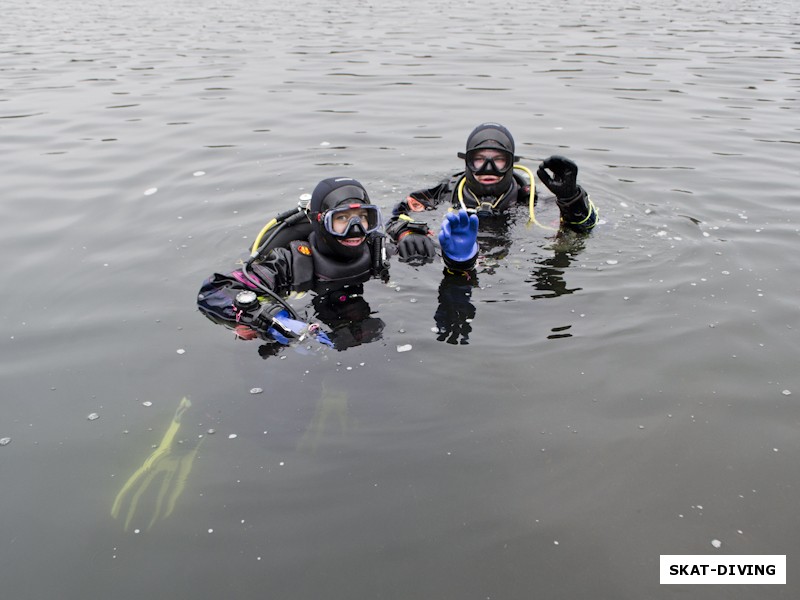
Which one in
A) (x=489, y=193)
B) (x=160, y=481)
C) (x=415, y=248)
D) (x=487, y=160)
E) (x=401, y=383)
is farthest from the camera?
(x=489, y=193)

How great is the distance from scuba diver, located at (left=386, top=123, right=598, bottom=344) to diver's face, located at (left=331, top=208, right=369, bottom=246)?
0.72 metres

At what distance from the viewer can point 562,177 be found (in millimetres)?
6547

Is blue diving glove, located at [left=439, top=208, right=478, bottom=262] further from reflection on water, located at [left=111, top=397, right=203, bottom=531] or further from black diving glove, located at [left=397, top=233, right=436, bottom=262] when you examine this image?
reflection on water, located at [left=111, top=397, right=203, bottom=531]

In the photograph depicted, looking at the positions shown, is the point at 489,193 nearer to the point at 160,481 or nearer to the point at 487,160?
the point at 487,160

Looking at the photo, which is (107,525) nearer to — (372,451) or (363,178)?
(372,451)

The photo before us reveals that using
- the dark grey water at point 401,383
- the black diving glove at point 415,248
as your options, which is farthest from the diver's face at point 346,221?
the black diving glove at point 415,248

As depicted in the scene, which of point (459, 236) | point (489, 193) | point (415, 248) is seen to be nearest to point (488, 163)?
point (489, 193)

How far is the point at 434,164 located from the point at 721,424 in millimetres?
5776

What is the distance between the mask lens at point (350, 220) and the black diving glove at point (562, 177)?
1.86 metres

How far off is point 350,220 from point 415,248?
3.53ft

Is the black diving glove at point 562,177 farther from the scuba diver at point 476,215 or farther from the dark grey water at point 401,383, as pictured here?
the dark grey water at point 401,383

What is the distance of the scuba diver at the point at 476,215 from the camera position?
226 inches

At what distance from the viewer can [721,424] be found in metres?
4.16

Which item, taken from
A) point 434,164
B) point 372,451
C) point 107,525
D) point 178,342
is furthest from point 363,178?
point 107,525
